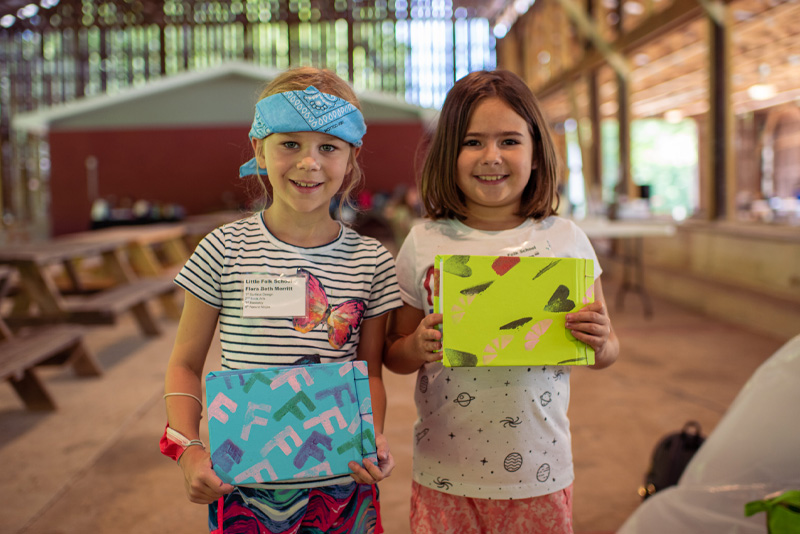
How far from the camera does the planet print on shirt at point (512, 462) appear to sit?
4.04ft

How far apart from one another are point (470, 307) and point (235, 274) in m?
0.41

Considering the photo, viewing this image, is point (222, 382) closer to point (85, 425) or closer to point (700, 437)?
point (700, 437)

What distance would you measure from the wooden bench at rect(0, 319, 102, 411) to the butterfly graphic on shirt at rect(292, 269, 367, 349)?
233 cm

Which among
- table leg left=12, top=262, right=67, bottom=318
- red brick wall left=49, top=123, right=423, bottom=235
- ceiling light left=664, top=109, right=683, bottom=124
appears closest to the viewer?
table leg left=12, top=262, right=67, bottom=318

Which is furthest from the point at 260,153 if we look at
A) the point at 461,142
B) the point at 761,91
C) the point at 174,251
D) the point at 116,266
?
the point at 174,251

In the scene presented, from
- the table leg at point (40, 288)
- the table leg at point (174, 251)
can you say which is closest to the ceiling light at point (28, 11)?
the table leg at point (174, 251)

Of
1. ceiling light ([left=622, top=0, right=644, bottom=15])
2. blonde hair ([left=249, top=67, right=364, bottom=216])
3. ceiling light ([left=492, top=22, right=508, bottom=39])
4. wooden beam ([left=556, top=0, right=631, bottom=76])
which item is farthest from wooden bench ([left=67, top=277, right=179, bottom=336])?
ceiling light ([left=492, top=22, right=508, bottom=39])

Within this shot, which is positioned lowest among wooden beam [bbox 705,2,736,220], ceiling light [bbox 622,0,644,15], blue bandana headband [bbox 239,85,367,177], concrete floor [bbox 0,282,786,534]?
concrete floor [bbox 0,282,786,534]

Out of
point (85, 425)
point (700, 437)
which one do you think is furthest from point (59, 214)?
point (700, 437)

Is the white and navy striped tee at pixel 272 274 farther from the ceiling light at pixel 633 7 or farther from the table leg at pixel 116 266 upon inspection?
the ceiling light at pixel 633 7

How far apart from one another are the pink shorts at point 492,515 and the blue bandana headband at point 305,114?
717 mm

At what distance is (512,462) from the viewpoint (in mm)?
1231

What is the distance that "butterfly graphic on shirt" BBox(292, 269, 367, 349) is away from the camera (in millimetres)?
1150

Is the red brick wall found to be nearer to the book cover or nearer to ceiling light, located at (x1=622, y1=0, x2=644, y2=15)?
ceiling light, located at (x1=622, y1=0, x2=644, y2=15)
